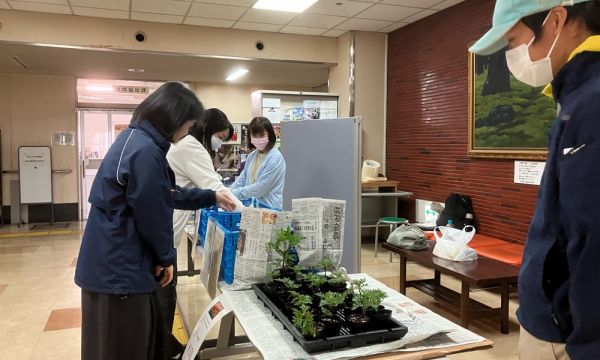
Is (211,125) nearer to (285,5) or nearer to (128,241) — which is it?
(128,241)

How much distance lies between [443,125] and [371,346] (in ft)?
14.0

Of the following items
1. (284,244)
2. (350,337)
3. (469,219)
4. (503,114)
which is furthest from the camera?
(469,219)

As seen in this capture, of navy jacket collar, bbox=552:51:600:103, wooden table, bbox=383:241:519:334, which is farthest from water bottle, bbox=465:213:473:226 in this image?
navy jacket collar, bbox=552:51:600:103

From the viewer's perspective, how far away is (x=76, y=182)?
332 inches

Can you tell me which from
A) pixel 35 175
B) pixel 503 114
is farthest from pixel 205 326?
pixel 35 175

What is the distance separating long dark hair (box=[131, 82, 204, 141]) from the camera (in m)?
1.83

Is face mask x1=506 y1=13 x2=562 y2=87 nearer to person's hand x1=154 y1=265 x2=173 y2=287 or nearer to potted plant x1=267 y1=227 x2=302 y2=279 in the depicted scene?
potted plant x1=267 y1=227 x2=302 y2=279

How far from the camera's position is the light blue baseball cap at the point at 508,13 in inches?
39.1

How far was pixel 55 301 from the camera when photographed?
389 cm

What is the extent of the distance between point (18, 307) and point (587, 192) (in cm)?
419

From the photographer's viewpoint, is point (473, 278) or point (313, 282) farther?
point (473, 278)

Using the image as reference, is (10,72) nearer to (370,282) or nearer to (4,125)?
(4,125)

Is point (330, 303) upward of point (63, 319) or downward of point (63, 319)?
upward

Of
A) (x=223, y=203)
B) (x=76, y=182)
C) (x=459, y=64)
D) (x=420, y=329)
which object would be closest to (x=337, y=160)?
(x=223, y=203)
